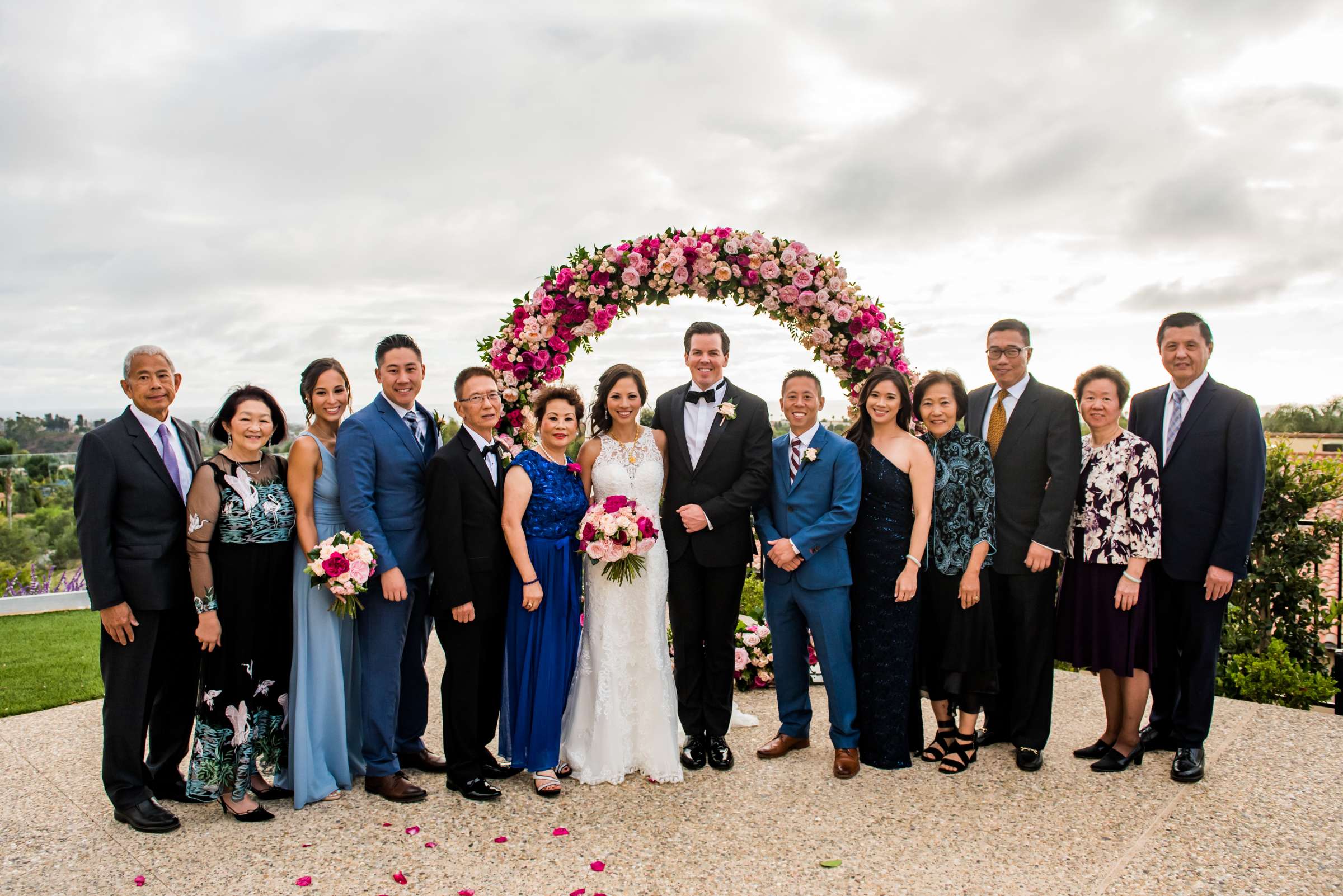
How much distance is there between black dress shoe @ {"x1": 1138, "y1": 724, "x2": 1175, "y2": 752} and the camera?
522 centimetres

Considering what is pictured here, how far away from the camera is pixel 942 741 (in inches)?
194

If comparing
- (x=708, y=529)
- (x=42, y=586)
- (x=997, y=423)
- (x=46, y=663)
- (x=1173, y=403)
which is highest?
(x=1173, y=403)

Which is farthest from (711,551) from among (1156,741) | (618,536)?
(1156,741)

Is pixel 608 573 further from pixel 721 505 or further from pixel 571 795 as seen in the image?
pixel 571 795

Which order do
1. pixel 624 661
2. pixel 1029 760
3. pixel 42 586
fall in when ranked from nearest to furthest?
pixel 624 661, pixel 1029 760, pixel 42 586

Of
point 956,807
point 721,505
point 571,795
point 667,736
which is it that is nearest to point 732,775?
point 667,736

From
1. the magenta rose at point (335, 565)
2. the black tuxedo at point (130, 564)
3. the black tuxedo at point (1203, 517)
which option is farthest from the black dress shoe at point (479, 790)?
the black tuxedo at point (1203, 517)

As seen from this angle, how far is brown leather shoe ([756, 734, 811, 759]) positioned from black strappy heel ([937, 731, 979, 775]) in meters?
0.82

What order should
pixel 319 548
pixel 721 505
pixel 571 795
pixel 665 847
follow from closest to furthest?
pixel 665 847
pixel 319 548
pixel 571 795
pixel 721 505

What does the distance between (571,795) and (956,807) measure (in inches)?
81.3

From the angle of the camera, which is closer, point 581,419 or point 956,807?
point 956,807

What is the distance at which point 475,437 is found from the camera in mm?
4504

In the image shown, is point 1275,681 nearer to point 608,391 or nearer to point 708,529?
point 708,529

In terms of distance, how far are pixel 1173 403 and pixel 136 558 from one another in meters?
5.82
